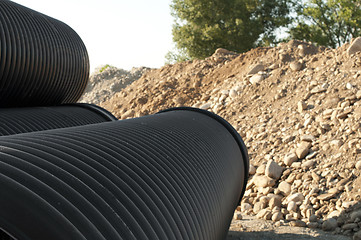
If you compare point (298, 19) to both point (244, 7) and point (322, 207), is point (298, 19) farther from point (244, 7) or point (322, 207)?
point (322, 207)

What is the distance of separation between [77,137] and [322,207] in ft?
15.6

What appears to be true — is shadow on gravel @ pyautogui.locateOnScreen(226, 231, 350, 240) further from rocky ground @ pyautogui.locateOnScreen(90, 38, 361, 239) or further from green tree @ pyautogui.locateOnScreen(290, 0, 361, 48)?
green tree @ pyautogui.locateOnScreen(290, 0, 361, 48)

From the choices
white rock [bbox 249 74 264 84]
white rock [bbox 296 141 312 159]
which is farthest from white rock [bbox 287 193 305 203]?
white rock [bbox 249 74 264 84]

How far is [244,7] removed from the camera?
22656 millimetres

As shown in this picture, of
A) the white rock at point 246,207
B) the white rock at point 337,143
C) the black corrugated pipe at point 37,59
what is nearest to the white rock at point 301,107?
the white rock at point 337,143

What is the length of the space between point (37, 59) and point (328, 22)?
67.1 ft

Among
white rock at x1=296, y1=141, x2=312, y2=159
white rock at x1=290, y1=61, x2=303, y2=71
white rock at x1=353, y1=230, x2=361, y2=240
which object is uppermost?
white rock at x1=290, y1=61, x2=303, y2=71

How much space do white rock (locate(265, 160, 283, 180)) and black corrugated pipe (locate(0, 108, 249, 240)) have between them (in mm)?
3576

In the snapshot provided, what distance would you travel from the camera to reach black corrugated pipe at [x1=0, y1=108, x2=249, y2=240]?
1.64m

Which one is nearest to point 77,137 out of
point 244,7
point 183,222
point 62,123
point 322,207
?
point 183,222

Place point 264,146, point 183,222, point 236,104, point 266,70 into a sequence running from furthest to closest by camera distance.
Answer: point 266,70
point 236,104
point 264,146
point 183,222

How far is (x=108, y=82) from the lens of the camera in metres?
19.9

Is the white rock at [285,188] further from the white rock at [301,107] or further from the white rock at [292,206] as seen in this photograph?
the white rock at [301,107]

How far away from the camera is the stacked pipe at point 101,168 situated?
1.71 meters
